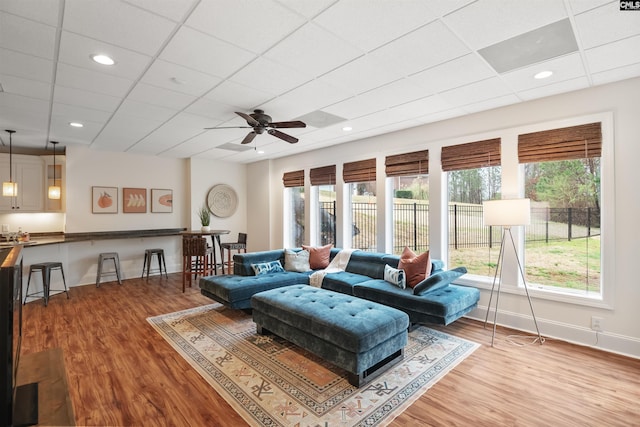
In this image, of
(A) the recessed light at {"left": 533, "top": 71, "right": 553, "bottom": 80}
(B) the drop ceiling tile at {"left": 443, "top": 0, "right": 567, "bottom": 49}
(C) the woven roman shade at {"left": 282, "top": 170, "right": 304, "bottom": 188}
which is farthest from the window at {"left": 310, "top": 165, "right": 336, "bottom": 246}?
(B) the drop ceiling tile at {"left": 443, "top": 0, "right": 567, "bottom": 49}

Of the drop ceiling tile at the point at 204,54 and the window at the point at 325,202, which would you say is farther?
the window at the point at 325,202

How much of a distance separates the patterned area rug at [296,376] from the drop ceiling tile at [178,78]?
2686mm

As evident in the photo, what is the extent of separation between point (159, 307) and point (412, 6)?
15.8 ft

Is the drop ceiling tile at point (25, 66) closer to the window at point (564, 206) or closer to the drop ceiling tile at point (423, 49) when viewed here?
the drop ceiling tile at point (423, 49)

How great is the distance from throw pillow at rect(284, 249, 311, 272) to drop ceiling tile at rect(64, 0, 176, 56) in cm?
354

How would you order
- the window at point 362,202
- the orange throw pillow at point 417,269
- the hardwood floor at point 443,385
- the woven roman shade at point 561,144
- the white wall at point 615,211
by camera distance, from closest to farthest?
the hardwood floor at point 443,385 → the white wall at point 615,211 → the woven roman shade at point 561,144 → the orange throw pillow at point 417,269 → the window at point 362,202

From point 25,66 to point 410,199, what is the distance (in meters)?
4.72

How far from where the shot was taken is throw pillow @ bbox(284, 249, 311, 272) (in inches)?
199

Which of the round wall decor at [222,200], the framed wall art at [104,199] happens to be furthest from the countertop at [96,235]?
the round wall decor at [222,200]

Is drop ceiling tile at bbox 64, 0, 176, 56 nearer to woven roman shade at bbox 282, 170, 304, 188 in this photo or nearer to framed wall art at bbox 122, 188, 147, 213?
woven roman shade at bbox 282, 170, 304, 188

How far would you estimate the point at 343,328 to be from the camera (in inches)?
99.7

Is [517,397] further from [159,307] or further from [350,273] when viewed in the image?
[159,307]

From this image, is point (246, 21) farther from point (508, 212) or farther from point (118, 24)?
point (508, 212)

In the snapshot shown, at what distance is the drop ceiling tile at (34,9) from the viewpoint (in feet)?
6.00
